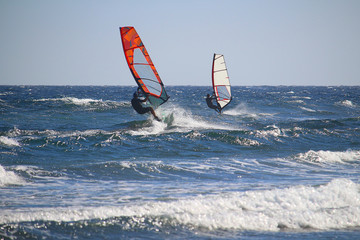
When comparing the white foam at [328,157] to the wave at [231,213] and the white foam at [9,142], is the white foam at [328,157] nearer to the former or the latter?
the wave at [231,213]

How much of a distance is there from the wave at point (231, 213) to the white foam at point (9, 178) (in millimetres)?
1803

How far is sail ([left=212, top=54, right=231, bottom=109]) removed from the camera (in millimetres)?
17172

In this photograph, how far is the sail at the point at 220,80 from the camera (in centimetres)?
1717

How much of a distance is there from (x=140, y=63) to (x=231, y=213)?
28.6 ft

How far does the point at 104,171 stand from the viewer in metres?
7.88

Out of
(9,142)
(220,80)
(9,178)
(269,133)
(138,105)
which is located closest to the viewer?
(9,178)

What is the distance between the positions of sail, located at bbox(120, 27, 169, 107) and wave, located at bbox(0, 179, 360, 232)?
7.76 meters

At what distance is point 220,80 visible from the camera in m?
17.6

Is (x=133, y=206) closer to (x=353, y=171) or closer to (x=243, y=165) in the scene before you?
(x=243, y=165)

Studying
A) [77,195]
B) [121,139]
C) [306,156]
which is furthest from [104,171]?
[306,156]

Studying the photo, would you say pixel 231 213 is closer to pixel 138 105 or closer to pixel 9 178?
pixel 9 178

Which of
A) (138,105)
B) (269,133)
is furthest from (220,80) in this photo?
(138,105)

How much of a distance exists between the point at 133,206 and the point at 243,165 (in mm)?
4129

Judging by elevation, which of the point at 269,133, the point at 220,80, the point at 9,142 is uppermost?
the point at 220,80
